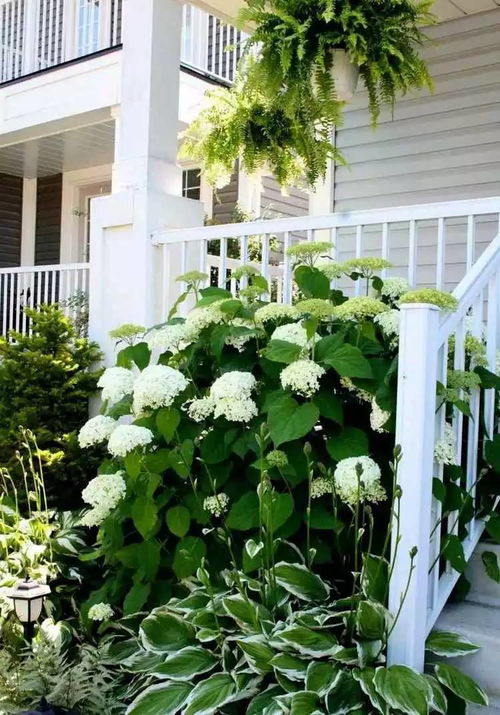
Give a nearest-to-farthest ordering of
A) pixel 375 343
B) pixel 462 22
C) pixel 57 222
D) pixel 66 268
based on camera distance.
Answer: pixel 375 343
pixel 462 22
pixel 66 268
pixel 57 222

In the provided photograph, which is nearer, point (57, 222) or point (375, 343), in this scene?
point (375, 343)

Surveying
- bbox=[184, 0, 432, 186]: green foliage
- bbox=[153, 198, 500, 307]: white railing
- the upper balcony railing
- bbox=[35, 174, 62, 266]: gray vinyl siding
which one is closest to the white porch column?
bbox=[153, 198, 500, 307]: white railing

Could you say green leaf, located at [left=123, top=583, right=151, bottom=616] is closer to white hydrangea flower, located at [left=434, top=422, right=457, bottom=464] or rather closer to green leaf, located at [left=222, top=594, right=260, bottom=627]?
green leaf, located at [left=222, top=594, right=260, bottom=627]

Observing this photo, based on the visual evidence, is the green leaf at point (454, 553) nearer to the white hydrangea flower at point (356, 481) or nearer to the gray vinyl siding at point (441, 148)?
the white hydrangea flower at point (356, 481)

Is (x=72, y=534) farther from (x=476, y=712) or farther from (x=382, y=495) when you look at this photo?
(x=476, y=712)

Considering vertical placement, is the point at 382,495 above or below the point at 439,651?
above

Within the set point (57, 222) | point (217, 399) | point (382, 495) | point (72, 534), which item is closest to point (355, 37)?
point (217, 399)

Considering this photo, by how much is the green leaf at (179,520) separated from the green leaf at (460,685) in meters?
0.86

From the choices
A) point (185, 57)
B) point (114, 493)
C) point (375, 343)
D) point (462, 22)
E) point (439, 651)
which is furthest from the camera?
point (185, 57)

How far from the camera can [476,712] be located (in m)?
2.11

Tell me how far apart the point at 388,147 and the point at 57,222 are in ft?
18.0

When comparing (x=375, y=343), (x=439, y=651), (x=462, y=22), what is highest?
(x=462, y=22)

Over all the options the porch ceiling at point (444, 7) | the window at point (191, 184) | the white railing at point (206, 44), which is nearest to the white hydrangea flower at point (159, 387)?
the porch ceiling at point (444, 7)

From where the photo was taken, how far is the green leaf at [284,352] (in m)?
2.27
